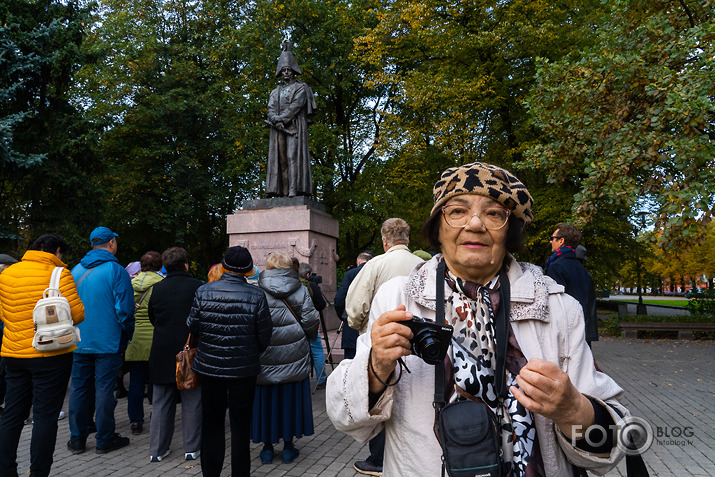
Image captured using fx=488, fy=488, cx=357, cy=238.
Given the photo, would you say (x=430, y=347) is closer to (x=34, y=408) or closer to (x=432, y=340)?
(x=432, y=340)

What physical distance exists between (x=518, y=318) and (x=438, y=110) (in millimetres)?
15817

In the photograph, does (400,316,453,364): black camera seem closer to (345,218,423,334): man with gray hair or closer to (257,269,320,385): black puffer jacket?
(345,218,423,334): man with gray hair

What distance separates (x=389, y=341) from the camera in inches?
54.2

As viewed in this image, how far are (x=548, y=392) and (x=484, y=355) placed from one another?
28cm

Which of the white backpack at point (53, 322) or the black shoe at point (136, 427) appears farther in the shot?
the black shoe at point (136, 427)

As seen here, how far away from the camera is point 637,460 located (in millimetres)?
1508

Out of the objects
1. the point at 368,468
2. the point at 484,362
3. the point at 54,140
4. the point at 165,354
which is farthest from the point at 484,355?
the point at 54,140

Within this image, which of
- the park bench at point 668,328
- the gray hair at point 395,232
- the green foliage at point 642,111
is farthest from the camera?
the park bench at point 668,328

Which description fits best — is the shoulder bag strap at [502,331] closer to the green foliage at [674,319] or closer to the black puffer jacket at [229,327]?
the black puffer jacket at [229,327]

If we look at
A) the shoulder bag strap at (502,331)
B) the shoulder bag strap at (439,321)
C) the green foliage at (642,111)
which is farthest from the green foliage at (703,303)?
the shoulder bag strap at (439,321)

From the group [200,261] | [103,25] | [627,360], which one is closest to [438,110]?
[627,360]

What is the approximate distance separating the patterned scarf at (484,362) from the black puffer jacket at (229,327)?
8.92ft

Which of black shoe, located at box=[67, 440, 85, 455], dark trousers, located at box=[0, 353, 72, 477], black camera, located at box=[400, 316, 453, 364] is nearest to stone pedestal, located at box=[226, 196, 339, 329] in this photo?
black shoe, located at box=[67, 440, 85, 455]

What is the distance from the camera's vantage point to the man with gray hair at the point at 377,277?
14.3 ft
